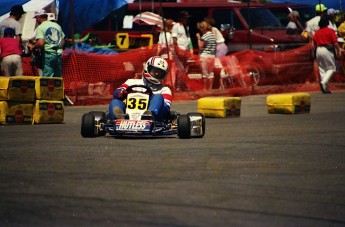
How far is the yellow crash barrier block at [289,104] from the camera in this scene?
18844 millimetres

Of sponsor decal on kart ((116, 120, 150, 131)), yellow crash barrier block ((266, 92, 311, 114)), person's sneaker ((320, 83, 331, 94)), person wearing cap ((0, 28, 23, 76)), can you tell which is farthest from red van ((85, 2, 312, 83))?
sponsor decal on kart ((116, 120, 150, 131))

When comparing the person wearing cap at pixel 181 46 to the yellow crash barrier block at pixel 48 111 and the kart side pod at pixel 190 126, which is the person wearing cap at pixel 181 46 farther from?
the kart side pod at pixel 190 126

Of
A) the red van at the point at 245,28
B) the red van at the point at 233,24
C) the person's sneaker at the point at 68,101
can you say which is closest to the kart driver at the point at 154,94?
the person's sneaker at the point at 68,101

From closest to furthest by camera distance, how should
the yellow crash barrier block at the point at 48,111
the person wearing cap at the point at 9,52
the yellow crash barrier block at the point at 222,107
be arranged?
the yellow crash barrier block at the point at 48,111, the yellow crash barrier block at the point at 222,107, the person wearing cap at the point at 9,52

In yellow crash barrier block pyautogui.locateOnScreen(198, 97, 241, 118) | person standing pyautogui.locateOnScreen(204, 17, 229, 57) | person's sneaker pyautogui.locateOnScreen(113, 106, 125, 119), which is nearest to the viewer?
person's sneaker pyautogui.locateOnScreen(113, 106, 125, 119)

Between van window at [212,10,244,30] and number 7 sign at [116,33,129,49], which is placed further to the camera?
van window at [212,10,244,30]

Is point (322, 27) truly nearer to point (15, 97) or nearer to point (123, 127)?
point (15, 97)

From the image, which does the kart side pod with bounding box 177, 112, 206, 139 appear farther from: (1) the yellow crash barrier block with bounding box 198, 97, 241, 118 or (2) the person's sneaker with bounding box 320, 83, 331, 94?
(2) the person's sneaker with bounding box 320, 83, 331, 94

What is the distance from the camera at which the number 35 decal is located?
13.9 metres

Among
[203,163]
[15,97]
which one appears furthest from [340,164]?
[15,97]

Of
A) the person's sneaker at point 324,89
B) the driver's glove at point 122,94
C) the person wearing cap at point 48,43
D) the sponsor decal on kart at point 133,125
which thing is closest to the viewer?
the sponsor decal on kart at point 133,125

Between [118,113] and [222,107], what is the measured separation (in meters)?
4.36

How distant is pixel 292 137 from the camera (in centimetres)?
1431

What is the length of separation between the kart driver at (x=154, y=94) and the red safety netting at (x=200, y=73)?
21.8 ft
